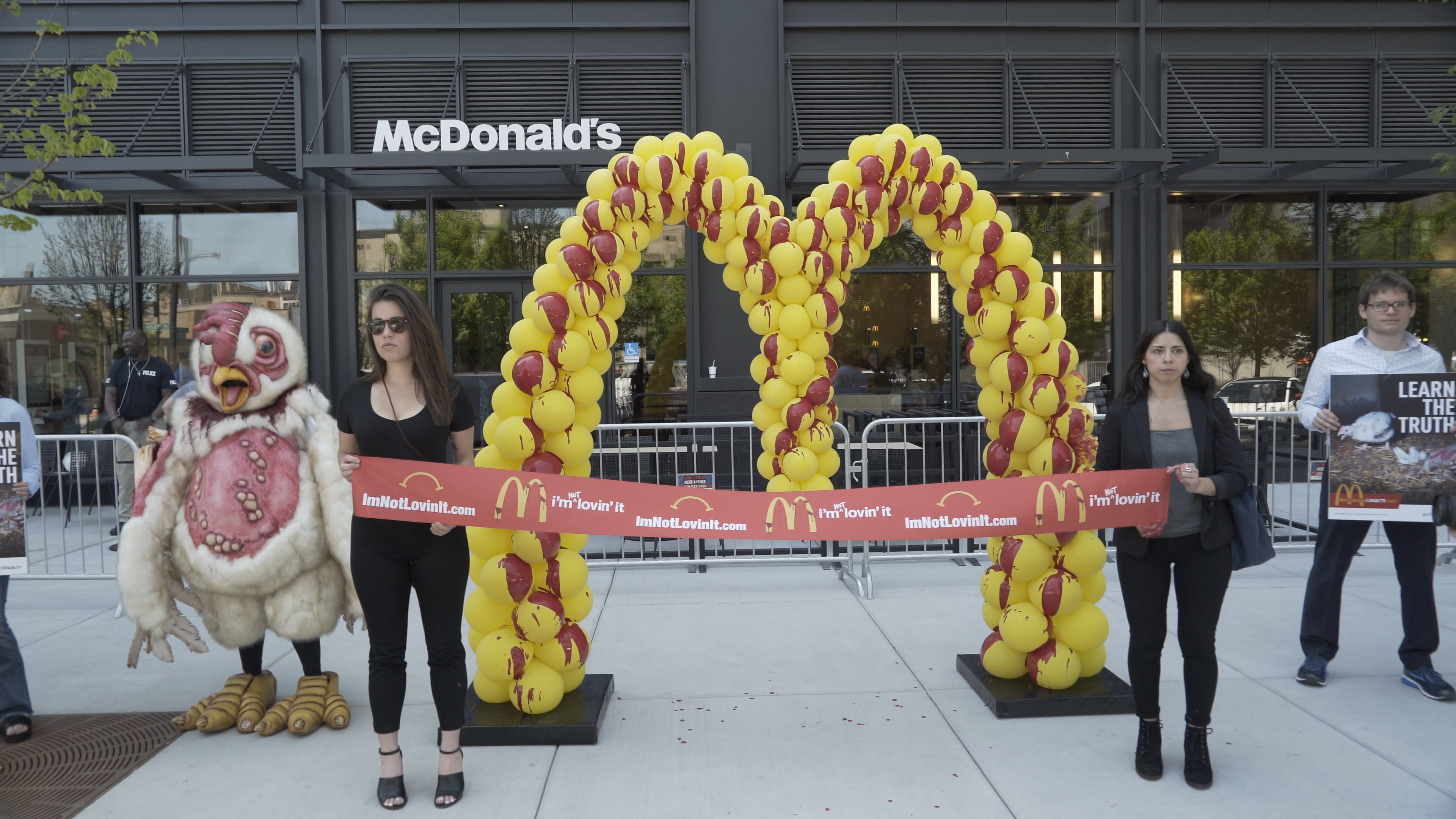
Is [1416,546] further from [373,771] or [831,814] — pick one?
[373,771]

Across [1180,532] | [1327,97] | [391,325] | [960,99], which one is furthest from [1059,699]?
[1327,97]

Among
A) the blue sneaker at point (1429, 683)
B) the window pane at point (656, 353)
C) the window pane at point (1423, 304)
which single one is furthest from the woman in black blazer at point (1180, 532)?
the window pane at point (1423, 304)

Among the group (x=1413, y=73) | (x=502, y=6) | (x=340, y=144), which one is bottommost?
(x=340, y=144)

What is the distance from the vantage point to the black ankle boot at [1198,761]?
371 centimetres

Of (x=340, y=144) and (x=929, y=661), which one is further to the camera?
(x=340, y=144)

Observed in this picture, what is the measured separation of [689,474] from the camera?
7.95 metres

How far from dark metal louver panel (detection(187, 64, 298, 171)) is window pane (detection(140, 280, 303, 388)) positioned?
1.63m

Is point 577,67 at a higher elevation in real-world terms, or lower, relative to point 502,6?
lower

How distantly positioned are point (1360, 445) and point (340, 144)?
11.2 meters

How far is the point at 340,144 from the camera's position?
446 inches

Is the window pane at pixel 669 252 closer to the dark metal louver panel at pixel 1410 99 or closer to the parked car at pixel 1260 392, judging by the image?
the parked car at pixel 1260 392

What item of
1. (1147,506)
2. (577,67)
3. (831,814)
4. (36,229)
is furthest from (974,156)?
(36,229)

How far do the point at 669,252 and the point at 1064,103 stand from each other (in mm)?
5558

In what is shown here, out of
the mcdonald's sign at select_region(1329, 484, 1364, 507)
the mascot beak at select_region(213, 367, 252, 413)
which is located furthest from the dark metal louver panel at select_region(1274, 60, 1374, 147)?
the mascot beak at select_region(213, 367, 252, 413)
